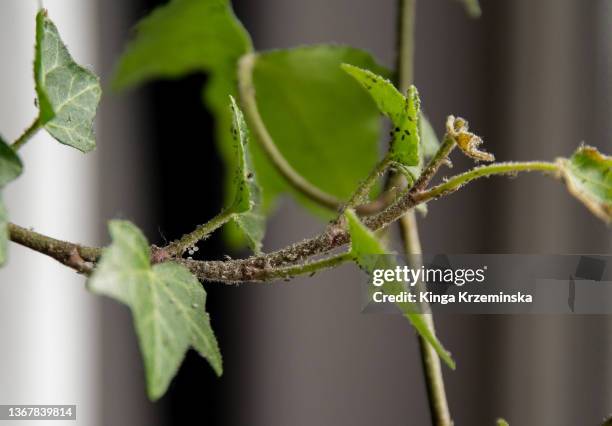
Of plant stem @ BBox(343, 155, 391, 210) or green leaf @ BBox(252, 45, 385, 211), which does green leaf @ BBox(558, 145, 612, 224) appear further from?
green leaf @ BBox(252, 45, 385, 211)

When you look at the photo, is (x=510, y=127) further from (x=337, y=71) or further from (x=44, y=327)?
(x=44, y=327)

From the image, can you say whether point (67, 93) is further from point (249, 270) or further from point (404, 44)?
point (404, 44)

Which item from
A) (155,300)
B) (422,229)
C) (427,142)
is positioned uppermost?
(422,229)

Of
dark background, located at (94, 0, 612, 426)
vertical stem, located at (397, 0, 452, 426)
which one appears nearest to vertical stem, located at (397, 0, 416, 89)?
vertical stem, located at (397, 0, 452, 426)

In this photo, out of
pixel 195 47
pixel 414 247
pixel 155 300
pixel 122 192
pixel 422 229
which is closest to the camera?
pixel 155 300

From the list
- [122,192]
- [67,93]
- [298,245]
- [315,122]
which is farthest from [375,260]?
[122,192]

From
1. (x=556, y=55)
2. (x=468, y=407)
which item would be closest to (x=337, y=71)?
(x=556, y=55)
